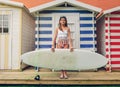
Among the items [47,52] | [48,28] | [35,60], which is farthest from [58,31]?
[48,28]

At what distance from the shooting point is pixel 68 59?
7082mm

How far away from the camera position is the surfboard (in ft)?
23.1

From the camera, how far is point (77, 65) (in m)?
7.20

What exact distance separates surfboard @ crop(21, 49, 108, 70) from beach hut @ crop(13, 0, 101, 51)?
179 centimetres

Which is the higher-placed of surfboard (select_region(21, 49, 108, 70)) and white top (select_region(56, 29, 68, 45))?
white top (select_region(56, 29, 68, 45))

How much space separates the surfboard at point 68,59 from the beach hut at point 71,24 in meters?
1.79

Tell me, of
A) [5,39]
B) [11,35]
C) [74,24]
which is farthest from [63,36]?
[5,39]

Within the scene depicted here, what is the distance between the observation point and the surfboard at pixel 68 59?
703cm

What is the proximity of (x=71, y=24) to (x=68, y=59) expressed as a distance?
252 centimetres

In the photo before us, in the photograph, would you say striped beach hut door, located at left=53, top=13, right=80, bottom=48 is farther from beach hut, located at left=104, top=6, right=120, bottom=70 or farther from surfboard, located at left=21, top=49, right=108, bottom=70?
surfboard, located at left=21, top=49, right=108, bottom=70

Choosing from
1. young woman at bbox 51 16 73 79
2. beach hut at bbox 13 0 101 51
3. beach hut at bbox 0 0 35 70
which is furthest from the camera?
beach hut at bbox 13 0 101 51

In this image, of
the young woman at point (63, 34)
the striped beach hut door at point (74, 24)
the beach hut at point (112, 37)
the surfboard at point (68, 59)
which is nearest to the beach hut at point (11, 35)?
the striped beach hut door at point (74, 24)

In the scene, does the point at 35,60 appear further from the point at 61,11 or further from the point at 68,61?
the point at 61,11

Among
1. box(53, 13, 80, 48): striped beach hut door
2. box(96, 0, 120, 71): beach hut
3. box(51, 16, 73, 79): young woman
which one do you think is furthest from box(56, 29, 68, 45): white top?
box(96, 0, 120, 71): beach hut
